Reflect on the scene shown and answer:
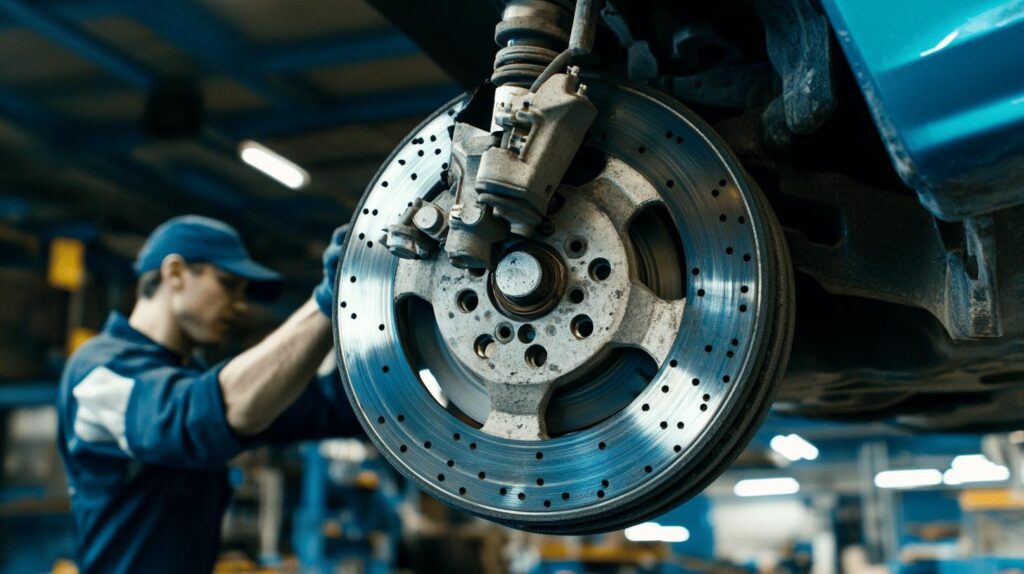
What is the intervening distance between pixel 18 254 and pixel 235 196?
1508mm

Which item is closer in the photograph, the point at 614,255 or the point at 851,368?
the point at 614,255

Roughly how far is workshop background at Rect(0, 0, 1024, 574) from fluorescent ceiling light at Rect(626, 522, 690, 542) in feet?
3.29

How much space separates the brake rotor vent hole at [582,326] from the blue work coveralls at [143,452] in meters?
0.75

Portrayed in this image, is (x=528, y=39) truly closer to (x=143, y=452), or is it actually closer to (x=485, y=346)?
(x=485, y=346)

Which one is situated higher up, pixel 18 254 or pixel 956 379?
pixel 18 254

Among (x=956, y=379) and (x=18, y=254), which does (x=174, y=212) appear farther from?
(x=956, y=379)

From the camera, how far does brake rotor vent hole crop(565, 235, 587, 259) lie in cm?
103

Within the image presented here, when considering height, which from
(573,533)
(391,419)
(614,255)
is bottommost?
(573,533)

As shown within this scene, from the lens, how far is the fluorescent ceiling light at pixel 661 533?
922 centimetres

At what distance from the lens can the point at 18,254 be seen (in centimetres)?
554

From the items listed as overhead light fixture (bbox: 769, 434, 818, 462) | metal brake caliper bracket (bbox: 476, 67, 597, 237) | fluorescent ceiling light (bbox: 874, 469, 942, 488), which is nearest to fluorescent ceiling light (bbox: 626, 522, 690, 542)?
fluorescent ceiling light (bbox: 874, 469, 942, 488)

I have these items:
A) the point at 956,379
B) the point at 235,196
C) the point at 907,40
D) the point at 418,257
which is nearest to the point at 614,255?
the point at 418,257

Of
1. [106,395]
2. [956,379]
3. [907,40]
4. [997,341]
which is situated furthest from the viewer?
[106,395]

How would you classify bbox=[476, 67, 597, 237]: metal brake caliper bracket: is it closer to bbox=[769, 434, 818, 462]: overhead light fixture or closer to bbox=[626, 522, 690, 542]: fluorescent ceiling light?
bbox=[769, 434, 818, 462]: overhead light fixture
